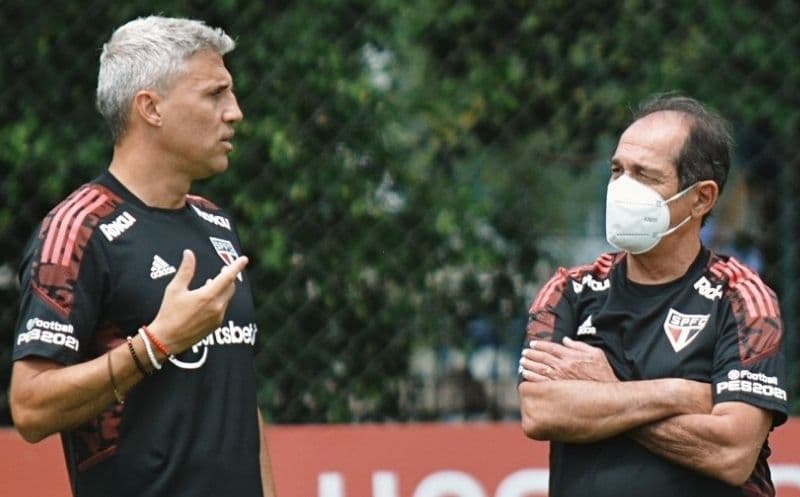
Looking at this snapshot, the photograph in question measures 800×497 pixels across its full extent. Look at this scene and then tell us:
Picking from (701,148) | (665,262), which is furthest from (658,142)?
(665,262)

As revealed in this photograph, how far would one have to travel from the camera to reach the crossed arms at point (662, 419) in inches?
137

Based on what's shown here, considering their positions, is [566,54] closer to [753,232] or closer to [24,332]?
[753,232]

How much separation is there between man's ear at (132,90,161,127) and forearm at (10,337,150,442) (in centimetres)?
56

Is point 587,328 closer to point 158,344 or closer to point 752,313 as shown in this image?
point 752,313

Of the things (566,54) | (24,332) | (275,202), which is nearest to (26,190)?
(275,202)

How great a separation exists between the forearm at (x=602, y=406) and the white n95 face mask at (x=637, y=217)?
1.09 ft

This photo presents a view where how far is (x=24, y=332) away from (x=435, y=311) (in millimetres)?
2585

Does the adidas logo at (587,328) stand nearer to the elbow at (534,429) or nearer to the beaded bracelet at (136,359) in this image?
the elbow at (534,429)

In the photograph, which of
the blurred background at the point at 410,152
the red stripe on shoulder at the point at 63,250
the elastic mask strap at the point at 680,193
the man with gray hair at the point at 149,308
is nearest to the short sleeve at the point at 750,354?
the elastic mask strap at the point at 680,193

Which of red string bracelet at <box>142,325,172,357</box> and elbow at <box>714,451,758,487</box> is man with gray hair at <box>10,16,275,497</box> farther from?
elbow at <box>714,451,758,487</box>

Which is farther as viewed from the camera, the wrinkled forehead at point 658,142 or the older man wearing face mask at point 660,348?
the wrinkled forehead at point 658,142

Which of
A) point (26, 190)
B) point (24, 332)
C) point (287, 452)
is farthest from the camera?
point (26, 190)

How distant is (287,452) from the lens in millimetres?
5305

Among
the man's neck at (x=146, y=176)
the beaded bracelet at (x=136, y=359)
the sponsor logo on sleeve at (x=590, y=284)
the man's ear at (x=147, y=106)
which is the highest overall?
the man's ear at (x=147, y=106)
